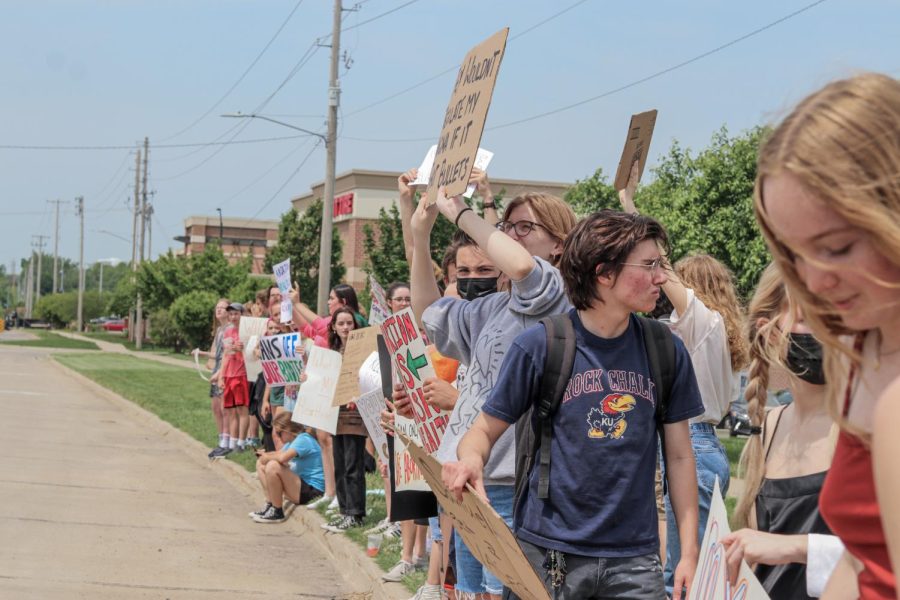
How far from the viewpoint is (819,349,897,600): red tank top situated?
1729 mm

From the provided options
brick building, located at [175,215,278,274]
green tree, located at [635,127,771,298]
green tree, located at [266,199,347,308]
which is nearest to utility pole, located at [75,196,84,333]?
brick building, located at [175,215,278,274]

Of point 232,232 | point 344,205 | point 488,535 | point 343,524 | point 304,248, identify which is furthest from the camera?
point 232,232

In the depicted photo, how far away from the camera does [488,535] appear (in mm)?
3414

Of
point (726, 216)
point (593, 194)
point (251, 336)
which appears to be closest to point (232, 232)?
point (593, 194)

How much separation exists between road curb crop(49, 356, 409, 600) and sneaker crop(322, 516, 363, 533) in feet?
0.23

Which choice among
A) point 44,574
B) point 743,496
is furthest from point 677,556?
point 44,574

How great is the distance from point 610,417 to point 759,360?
0.52 meters

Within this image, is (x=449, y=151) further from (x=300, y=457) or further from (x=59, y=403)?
(x=59, y=403)

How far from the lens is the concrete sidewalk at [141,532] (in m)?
8.23

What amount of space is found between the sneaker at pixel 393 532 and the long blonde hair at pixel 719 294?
467 cm

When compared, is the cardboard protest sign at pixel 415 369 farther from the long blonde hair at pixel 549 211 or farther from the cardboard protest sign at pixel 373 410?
the cardboard protest sign at pixel 373 410

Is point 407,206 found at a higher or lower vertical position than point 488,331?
higher

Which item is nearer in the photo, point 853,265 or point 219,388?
point 853,265

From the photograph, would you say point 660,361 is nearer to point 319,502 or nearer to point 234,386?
point 319,502
